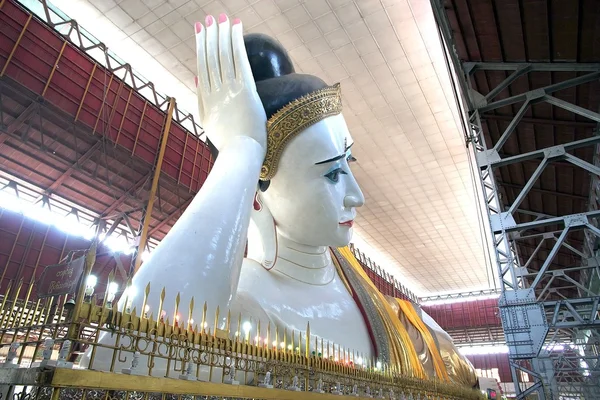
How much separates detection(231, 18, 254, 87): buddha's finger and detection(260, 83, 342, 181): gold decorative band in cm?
27

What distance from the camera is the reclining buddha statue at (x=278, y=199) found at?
2117mm

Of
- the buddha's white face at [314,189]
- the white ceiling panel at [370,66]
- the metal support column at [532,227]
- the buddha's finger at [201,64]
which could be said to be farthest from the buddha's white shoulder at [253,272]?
the white ceiling panel at [370,66]

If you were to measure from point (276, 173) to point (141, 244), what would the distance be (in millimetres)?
7456

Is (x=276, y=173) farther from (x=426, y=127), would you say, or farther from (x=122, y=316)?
(x=426, y=127)

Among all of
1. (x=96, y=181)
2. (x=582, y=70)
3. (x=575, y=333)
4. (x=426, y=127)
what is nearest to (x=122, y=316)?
(x=582, y=70)

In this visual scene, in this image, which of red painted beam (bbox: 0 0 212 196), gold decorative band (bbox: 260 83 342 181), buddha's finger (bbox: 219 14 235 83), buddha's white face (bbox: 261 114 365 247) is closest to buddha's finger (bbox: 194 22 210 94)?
buddha's finger (bbox: 219 14 235 83)

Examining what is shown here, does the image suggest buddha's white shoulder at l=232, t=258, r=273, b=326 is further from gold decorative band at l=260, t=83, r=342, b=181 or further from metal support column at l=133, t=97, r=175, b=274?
metal support column at l=133, t=97, r=175, b=274

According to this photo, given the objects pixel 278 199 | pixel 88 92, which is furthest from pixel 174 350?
pixel 88 92

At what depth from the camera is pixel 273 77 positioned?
278cm

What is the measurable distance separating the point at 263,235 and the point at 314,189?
53 cm

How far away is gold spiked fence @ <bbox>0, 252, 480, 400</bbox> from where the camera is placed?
1.16m

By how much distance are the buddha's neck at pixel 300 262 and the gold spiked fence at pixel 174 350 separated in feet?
1.75

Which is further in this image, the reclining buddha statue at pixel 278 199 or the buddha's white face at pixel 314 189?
the buddha's white face at pixel 314 189

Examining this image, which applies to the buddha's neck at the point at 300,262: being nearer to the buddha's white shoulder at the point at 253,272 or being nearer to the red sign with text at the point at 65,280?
the buddha's white shoulder at the point at 253,272
